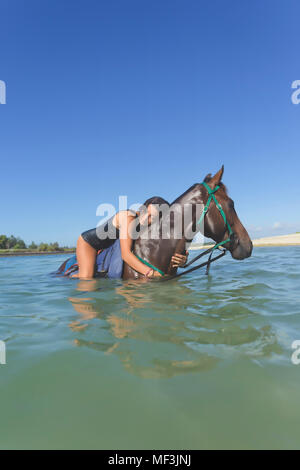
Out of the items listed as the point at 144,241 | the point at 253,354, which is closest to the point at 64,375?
the point at 253,354

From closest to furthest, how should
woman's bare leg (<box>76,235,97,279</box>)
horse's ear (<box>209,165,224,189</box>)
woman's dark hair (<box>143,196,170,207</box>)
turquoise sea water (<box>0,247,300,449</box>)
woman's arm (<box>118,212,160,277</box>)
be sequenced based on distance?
turquoise sea water (<box>0,247,300,449</box>)
woman's arm (<box>118,212,160,277</box>)
horse's ear (<box>209,165,224,189</box>)
woman's dark hair (<box>143,196,170,207</box>)
woman's bare leg (<box>76,235,97,279</box>)

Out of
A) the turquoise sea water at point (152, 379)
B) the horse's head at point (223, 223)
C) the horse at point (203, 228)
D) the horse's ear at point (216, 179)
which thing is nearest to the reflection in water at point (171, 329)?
the turquoise sea water at point (152, 379)

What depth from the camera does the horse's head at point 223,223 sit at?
13.3 feet

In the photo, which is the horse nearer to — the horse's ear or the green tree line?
the horse's ear

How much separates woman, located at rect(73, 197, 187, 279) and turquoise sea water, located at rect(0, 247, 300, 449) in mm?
1445

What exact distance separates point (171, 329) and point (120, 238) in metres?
2.19

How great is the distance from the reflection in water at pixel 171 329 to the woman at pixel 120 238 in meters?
0.70

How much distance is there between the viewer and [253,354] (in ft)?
5.07

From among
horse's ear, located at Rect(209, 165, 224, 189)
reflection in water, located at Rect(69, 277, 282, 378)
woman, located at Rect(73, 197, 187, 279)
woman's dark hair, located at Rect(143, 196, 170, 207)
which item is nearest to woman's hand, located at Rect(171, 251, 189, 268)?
woman, located at Rect(73, 197, 187, 279)

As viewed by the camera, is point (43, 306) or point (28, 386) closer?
point (28, 386)

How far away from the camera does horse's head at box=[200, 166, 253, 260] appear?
407 cm

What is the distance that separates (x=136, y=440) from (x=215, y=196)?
3591 mm

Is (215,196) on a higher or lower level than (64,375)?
higher
